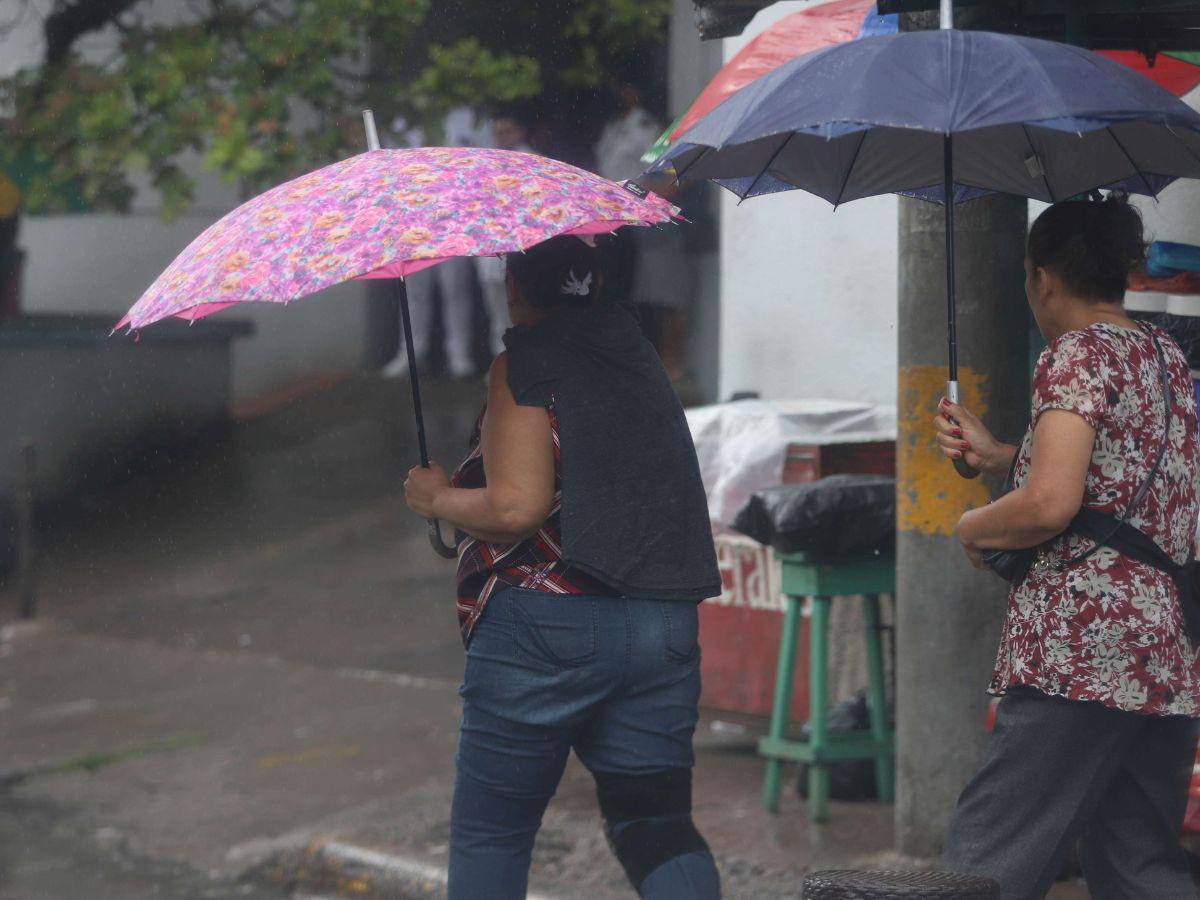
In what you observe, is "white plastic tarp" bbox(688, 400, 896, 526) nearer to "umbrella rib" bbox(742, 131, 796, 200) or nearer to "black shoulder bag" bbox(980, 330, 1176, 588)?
"umbrella rib" bbox(742, 131, 796, 200)

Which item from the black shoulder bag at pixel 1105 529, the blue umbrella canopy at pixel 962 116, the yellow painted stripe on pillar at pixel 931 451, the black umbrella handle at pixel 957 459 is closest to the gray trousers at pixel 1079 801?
the black shoulder bag at pixel 1105 529

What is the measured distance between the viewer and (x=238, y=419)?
12305 mm

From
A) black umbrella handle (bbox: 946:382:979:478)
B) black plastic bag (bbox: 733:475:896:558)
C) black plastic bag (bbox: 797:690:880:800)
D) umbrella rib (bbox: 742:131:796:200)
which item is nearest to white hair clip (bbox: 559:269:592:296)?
umbrella rib (bbox: 742:131:796:200)

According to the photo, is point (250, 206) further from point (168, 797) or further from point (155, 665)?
point (155, 665)

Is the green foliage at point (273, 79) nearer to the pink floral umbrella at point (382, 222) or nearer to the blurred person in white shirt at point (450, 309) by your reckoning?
the blurred person in white shirt at point (450, 309)

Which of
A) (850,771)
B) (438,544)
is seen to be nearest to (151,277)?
(850,771)

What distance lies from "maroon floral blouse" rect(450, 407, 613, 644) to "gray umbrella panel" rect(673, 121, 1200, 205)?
0.75 m

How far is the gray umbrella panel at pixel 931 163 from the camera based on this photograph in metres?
3.28

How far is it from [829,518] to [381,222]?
249 centimetres

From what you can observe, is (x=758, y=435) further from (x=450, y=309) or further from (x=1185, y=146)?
(x=450, y=309)

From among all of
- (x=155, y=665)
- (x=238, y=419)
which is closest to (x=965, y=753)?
(x=155, y=665)

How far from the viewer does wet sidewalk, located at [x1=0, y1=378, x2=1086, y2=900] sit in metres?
5.00

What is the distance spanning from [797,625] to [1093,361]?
97.3 inches

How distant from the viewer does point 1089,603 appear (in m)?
2.85
